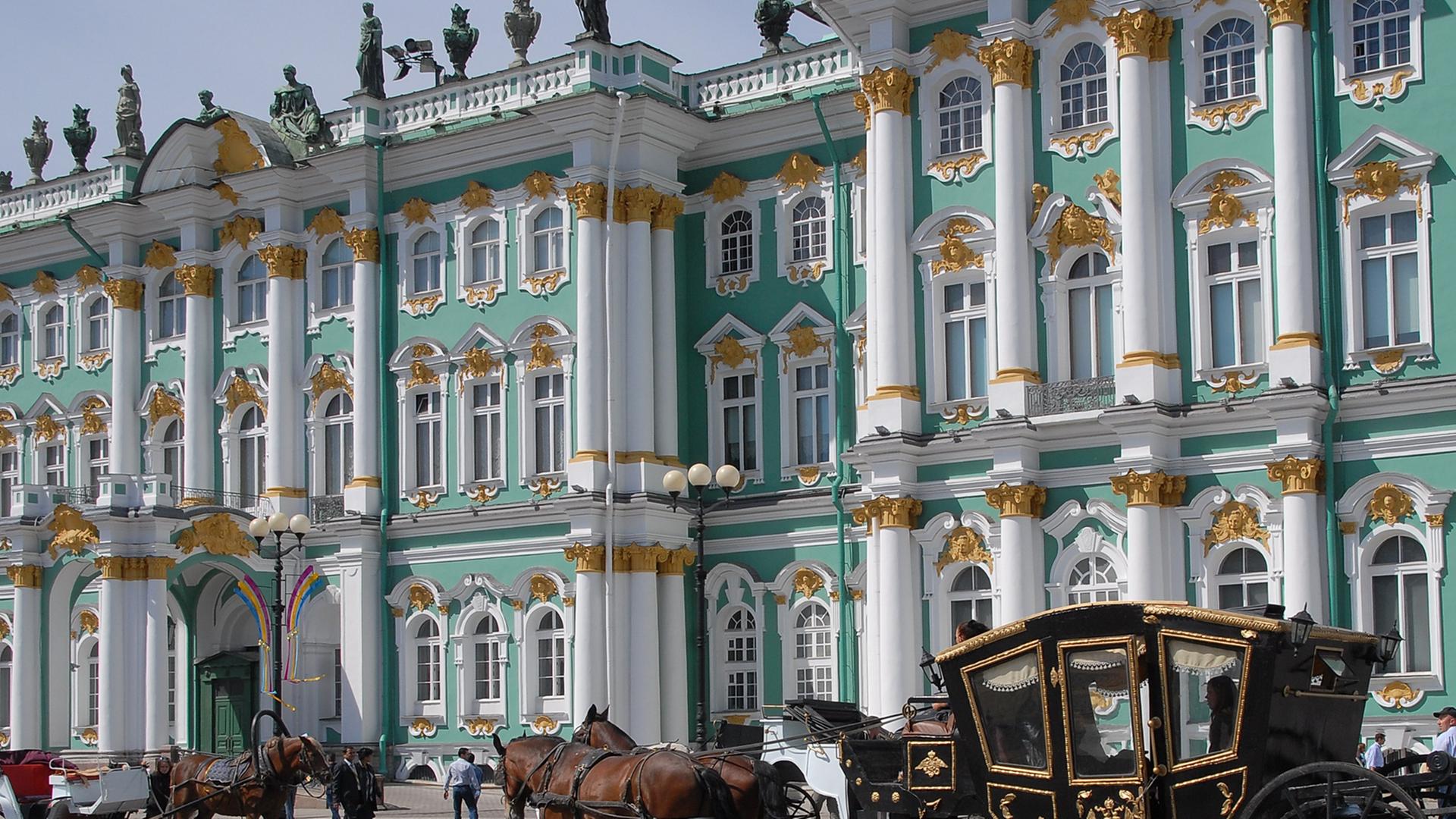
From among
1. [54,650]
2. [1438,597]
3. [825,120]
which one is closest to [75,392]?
[54,650]

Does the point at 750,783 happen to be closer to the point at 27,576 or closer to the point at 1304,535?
the point at 1304,535

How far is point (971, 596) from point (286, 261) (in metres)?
16.4

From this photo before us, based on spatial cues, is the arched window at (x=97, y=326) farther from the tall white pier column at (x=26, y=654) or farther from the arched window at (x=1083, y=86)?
the arched window at (x=1083, y=86)

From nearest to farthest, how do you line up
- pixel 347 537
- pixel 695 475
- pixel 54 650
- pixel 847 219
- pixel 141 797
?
1. pixel 141 797
2. pixel 695 475
3. pixel 847 219
4. pixel 347 537
5. pixel 54 650

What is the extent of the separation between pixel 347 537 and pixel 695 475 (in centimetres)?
1372

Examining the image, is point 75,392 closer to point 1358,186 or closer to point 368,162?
point 368,162

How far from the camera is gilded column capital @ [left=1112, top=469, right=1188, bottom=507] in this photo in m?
29.2

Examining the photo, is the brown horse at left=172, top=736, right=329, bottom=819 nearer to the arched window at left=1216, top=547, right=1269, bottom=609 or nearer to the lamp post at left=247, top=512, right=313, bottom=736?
the lamp post at left=247, top=512, right=313, bottom=736

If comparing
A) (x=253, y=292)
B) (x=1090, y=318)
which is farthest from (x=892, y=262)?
(x=253, y=292)

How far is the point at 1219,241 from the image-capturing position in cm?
2956

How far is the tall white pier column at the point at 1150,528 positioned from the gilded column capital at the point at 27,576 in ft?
75.7

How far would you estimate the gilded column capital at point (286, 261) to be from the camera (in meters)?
40.4

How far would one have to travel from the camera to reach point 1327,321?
28.6 metres

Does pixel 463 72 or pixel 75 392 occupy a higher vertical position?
pixel 463 72
